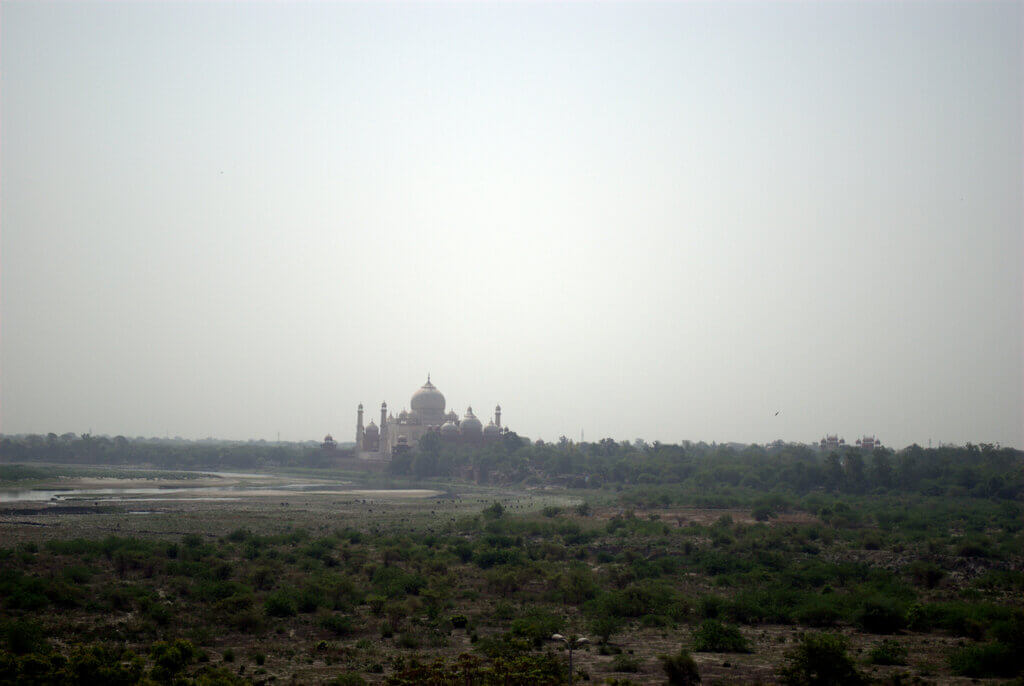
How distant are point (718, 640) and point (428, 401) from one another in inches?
3369

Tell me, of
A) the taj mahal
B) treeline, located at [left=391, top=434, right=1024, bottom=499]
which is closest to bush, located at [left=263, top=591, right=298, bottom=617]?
treeline, located at [left=391, top=434, right=1024, bottom=499]

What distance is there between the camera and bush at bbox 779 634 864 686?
17.6m

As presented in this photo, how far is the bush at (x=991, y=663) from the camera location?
18625 mm

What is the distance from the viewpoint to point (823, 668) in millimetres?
17672

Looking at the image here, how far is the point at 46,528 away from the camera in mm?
38438

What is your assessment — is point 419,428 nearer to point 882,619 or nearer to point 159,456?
point 159,456

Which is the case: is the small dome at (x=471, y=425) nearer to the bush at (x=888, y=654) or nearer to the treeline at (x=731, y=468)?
the treeline at (x=731, y=468)

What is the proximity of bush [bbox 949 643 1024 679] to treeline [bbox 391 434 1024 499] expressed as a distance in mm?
46102

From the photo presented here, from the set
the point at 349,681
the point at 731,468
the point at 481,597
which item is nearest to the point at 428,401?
the point at 731,468

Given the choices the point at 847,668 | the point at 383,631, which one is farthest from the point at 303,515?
the point at 847,668

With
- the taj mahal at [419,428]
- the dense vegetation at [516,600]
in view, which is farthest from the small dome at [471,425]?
the dense vegetation at [516,600]

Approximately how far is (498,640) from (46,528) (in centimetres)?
2740

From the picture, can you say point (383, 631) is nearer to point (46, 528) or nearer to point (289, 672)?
point (289, 672)

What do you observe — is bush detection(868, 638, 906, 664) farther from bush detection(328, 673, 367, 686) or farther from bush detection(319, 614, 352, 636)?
bush detection(319, 614, 352, 636)
